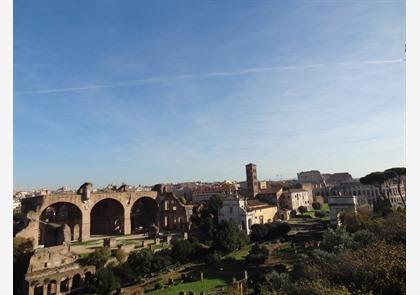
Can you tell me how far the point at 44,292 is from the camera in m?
16.7

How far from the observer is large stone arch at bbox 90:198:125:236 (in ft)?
104

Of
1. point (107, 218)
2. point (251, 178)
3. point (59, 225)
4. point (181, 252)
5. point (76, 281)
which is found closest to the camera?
point (76, 281)

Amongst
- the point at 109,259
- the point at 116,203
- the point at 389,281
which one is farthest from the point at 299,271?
the point at 116,203

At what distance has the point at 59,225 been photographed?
24172mm

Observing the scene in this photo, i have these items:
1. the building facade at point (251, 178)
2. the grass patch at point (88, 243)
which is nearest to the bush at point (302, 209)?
the building facade at point (251, 178)

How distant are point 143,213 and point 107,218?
15.3 feet

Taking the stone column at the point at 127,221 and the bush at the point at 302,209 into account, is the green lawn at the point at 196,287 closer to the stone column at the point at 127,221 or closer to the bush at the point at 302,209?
the stone column at the point at 127,221

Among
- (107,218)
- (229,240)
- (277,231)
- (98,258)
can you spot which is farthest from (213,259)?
(107,218)

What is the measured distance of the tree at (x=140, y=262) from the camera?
19219 millimetres

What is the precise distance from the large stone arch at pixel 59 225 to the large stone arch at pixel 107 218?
104 inches

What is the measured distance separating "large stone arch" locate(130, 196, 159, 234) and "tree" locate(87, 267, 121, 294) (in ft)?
56.0

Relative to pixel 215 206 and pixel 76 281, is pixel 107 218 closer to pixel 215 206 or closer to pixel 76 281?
pixel 215 206

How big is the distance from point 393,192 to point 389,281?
A: 31089 millimetres

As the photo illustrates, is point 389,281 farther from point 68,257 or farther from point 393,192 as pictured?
point 393,192
